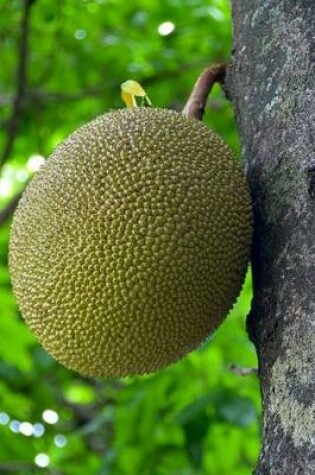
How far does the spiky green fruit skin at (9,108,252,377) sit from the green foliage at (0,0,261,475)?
0.96 meters

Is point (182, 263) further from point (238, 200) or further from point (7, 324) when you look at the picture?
point (7, 324)

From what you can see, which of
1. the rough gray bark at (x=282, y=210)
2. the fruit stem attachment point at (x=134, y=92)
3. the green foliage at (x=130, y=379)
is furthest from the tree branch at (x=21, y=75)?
the rough gray bark at (x=282, y=210)

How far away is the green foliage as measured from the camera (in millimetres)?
2545

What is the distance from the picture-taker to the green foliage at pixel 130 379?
8.35 feet

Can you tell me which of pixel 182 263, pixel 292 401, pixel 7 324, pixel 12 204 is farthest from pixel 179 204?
pixel 12 204

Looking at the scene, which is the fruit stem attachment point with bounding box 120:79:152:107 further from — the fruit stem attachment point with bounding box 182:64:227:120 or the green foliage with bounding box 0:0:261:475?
the green foliage with bounding box 0:0:261:475

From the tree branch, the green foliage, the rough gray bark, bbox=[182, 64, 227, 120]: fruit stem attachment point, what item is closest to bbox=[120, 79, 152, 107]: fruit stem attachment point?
bbox=[182, 64, 227, 120]: fruit stem attachment point

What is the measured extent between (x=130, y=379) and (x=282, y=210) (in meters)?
2.38

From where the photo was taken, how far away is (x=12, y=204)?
118 inches

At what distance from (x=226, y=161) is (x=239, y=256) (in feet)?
0.51

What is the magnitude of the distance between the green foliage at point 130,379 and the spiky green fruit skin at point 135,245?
37.9 inches

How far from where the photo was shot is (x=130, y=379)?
3.54 meters

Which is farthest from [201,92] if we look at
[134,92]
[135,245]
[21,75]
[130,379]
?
[130,379]

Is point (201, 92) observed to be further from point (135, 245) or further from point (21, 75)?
point (21, 75)
